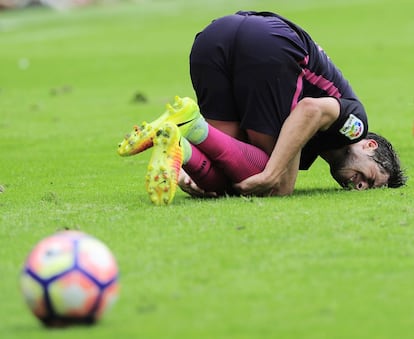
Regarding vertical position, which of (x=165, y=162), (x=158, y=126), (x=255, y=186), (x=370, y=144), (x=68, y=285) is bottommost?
(x=255, y=186)

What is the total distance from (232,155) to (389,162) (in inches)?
54.8

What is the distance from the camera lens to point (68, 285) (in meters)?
5.23

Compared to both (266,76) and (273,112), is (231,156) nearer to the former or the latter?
(273,112)

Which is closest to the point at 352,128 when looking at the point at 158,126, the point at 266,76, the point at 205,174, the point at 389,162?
the point at 389,162

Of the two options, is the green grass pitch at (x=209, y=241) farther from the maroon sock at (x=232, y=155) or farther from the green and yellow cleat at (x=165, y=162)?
the maroon sock at (x=232, y=155)

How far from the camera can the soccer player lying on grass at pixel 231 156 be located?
8.20 meters

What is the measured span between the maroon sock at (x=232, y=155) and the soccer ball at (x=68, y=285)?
11.1ft

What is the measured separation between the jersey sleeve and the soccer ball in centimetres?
383

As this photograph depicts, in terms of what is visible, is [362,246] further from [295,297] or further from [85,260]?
[85,260]

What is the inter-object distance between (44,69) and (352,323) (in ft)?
69.6

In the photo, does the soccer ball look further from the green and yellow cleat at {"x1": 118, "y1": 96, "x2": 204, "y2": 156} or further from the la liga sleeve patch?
the la liga sleeve patch

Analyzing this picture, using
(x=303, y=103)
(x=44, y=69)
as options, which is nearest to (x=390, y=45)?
(x=44, y=69)

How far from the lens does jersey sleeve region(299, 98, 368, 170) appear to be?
879cm

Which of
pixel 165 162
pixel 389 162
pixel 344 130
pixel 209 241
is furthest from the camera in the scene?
pixel 389 162
